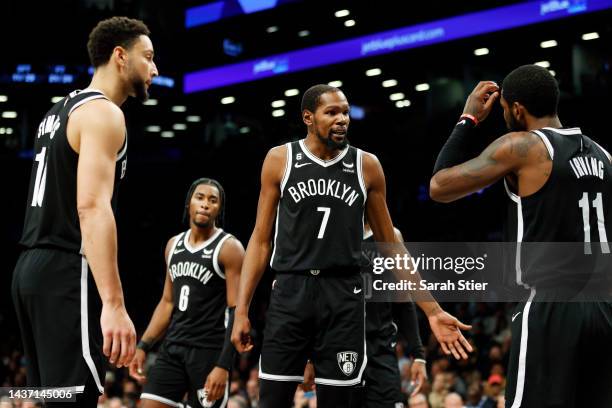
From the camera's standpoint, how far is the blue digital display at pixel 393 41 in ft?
46.0

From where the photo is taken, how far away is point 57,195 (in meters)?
3.43

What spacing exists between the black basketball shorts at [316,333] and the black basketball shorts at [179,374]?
1.53 m

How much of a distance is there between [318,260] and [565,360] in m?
1.77

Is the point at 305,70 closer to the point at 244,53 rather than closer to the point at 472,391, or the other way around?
the point at 244,53

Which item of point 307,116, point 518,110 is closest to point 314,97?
point 307,116

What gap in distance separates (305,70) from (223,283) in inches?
483

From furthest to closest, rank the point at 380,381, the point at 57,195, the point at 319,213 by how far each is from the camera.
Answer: the point at 380,381 < the point at 319,213 < the point at 57,195

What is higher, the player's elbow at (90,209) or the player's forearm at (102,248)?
the player's elbow at (90,209)

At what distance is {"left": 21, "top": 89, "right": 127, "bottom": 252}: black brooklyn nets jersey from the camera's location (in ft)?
11.2

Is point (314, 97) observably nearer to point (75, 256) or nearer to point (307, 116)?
point (307, 116)

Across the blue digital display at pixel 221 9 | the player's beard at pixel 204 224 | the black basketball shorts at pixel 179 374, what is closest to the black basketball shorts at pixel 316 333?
the black basketball shorts at pixel 179 374

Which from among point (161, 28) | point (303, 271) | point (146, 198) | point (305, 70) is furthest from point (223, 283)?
point (146, 198)

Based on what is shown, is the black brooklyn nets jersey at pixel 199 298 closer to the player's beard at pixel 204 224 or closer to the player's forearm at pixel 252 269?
the player's beard at pixel 204 224

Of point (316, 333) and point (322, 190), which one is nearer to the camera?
point (316, 333)
